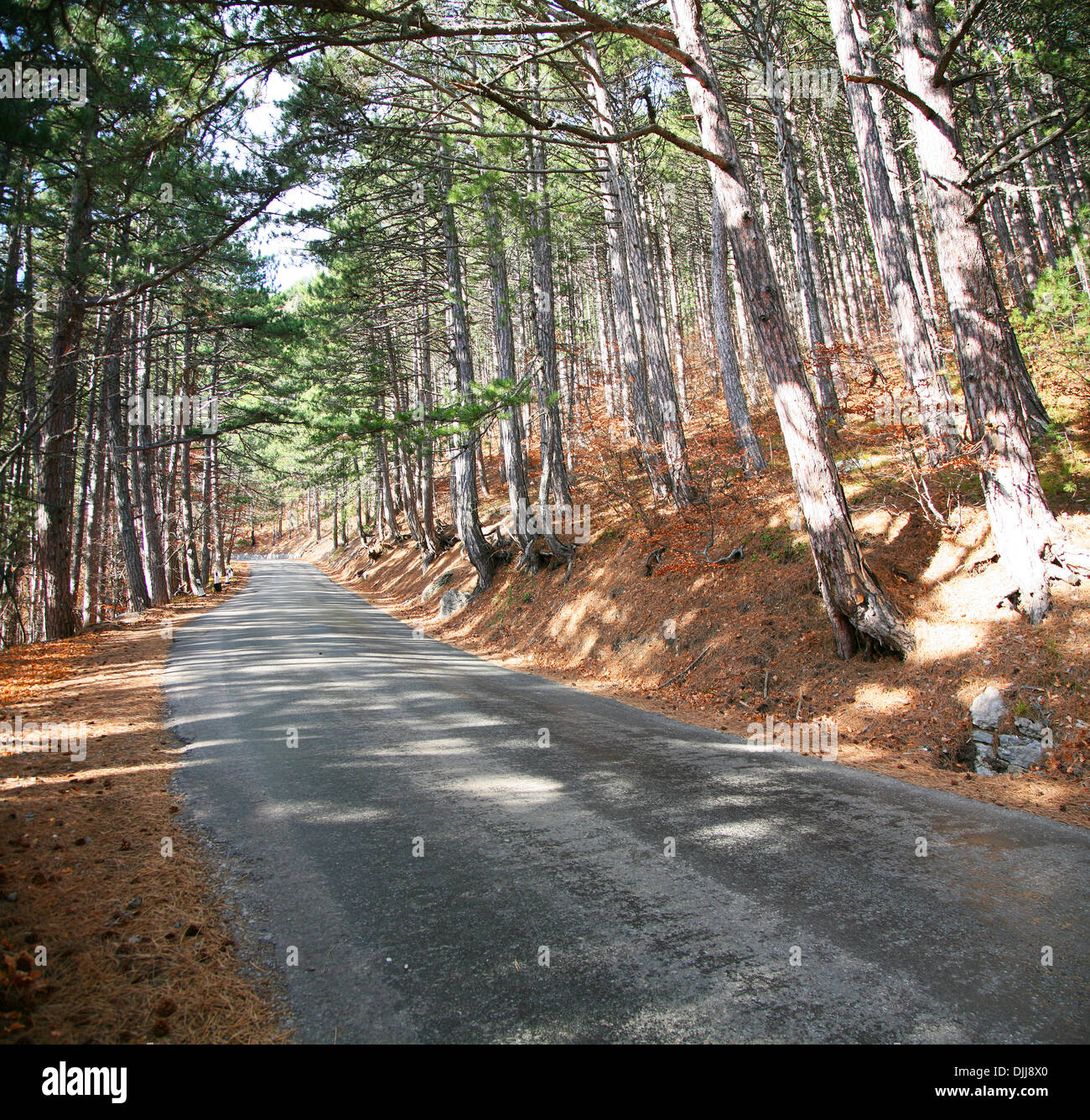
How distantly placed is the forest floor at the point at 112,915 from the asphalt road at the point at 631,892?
0.25 m

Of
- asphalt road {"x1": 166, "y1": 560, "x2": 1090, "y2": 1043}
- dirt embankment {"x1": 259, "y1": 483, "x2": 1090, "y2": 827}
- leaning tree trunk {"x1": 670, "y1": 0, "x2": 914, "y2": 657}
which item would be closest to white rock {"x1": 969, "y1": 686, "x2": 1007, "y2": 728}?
dirt embankment {"x1": 259, "y1": 483, "x2": 1090, "y2": 827}

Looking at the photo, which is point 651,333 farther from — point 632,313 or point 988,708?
point 988,708

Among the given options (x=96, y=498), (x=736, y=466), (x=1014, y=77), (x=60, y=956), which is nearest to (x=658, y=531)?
(x=736, y=466)

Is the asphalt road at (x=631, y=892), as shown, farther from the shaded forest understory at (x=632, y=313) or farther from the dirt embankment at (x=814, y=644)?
the shaded forest understory at (x=632, y=313)

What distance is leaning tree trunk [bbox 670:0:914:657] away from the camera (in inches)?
291

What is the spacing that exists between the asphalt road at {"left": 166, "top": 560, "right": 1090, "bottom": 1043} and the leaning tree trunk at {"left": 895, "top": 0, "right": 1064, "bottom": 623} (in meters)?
3.24

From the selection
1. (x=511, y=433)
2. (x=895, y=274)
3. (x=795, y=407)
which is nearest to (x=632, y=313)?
(x=511, y=433)

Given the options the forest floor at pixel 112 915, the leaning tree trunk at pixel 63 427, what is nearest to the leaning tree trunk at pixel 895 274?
the forest floor at pixel 112 915

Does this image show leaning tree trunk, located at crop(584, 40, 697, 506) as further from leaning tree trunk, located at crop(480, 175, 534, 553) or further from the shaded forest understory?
leaning tree trunk, located at crop(480, 175, 534, 553)

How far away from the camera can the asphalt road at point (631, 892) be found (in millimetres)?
2648

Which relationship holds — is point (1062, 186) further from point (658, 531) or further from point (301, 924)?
point (301, 924)
